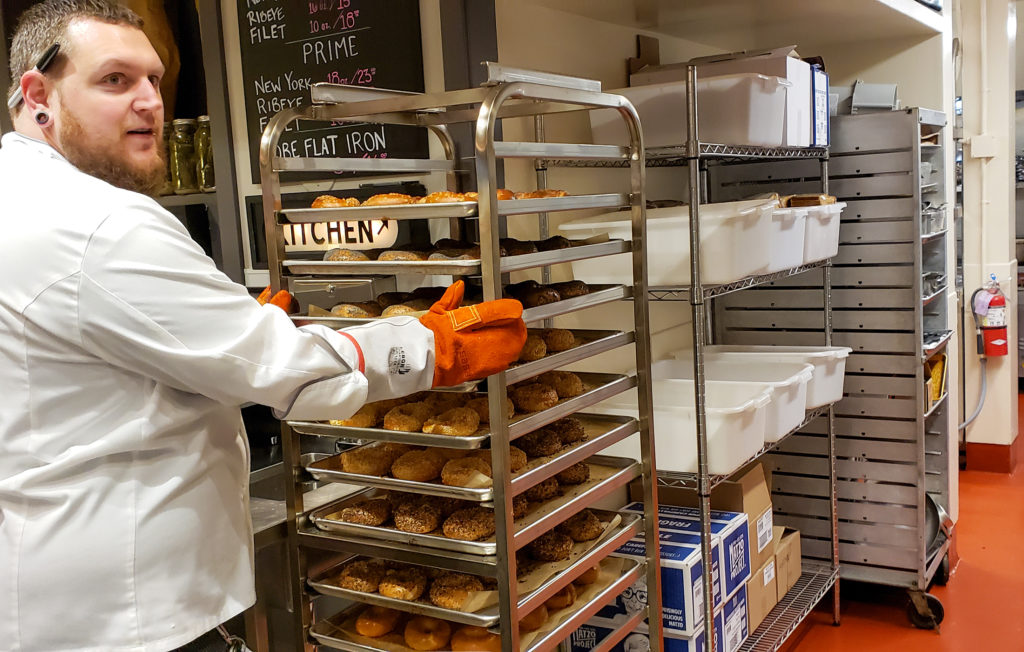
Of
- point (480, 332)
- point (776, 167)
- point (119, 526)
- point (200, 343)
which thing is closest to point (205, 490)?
point (119, 526)

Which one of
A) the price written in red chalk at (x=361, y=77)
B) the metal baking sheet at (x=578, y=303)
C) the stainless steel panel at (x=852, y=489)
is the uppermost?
the price written in red chalk at (x=361, y=77)

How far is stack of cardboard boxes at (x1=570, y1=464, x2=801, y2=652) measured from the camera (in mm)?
2656

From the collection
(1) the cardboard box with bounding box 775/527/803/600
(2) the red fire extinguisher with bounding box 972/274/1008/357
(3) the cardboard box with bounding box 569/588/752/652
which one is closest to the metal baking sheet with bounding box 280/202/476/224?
(3) the cardboard box with bounding box 569/588/752/652

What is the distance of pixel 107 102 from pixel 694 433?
5.68 ft

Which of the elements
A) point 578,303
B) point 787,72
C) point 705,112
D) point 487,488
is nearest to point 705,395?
point 705,112

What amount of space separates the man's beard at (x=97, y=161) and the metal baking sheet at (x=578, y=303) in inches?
28.0

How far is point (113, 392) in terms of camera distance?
1454 millimetres

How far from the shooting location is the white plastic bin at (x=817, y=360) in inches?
129

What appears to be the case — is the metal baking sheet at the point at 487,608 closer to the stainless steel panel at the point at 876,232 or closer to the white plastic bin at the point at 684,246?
the white plastic bin at the point at 684,246

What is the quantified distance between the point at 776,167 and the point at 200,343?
115 inches

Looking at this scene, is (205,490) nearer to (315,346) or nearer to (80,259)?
(315,346)

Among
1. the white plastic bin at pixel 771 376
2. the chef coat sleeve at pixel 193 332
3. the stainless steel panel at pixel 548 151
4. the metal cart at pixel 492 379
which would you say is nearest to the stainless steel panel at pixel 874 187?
the white plastic bin at pixel 771 376

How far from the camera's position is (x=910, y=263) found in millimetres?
3621

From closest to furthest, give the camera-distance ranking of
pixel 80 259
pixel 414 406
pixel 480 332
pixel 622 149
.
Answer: pixel 80 259
pixel 480 332
pixel 414 406
pixel 622 149
